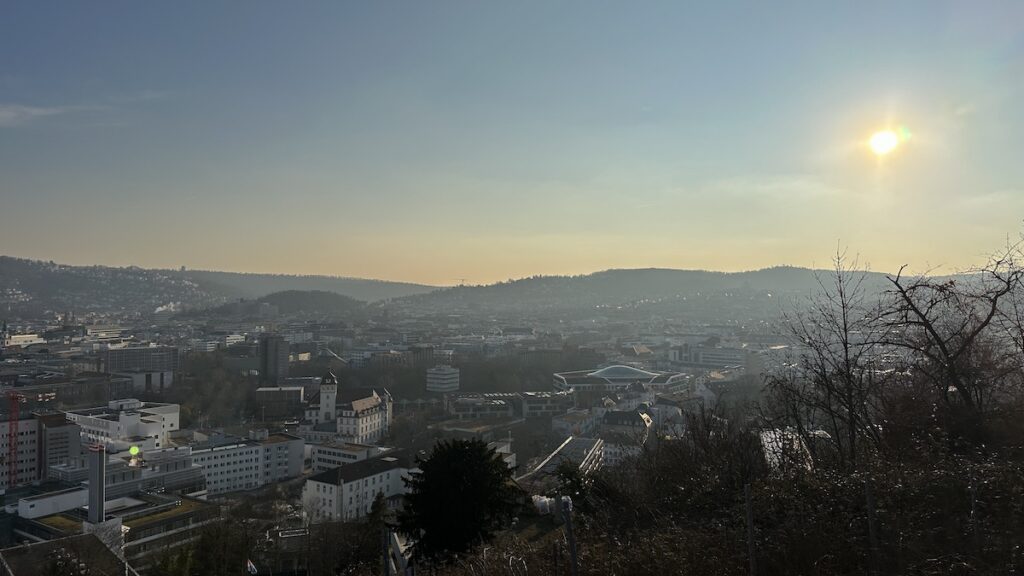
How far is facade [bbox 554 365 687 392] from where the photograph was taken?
1158 inches

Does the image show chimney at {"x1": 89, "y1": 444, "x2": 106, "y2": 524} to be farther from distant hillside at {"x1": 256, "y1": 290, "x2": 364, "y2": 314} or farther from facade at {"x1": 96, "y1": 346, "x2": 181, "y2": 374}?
distant hillside at {"x1": 256, "y1": 290, "x2": 364, "y2": 314}

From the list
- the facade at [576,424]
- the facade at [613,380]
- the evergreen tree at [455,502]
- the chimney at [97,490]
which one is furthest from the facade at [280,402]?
the evergreen tree at [455,502]

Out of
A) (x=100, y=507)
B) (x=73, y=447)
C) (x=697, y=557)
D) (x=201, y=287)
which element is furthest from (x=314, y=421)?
(x=201, y=287)

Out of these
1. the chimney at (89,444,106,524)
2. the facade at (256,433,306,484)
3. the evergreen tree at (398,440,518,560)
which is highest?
the evergreen tree at (398,440,518,560)

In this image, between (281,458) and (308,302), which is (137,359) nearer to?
(281,458)

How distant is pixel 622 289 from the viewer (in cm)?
10100

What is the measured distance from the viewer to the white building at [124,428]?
17.1 metres

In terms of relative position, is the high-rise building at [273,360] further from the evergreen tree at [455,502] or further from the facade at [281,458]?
the evergreen tree at [455,502]

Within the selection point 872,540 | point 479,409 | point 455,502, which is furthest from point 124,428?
point 872,540

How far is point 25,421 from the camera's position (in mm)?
17500

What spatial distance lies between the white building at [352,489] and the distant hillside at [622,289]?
71236 millimetres

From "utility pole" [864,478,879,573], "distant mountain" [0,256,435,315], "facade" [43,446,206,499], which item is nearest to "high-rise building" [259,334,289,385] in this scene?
"facade" [43,446,206,499]

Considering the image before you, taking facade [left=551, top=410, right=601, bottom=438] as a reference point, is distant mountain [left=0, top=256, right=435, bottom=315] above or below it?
above

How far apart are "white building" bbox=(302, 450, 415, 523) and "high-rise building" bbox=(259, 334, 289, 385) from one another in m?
19.6
